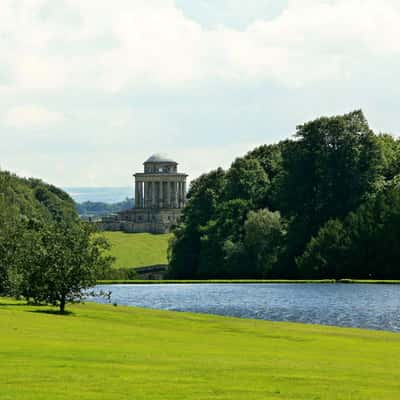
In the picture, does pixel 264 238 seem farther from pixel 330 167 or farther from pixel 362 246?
pixel 362 246

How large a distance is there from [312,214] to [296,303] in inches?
2179

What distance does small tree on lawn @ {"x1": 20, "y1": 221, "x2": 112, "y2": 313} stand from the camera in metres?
56.8

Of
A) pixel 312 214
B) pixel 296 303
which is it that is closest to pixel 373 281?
pixel 312 214

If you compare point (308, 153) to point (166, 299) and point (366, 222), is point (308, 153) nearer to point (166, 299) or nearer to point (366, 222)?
point (366, 222)

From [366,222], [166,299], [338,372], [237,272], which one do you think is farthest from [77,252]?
[237,272]

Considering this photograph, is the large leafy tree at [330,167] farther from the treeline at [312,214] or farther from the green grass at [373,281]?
the green grass at [373,281]

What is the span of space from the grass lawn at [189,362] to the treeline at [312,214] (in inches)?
2655

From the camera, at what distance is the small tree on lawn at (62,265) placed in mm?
56781

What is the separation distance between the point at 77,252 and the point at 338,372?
32444 millimetres

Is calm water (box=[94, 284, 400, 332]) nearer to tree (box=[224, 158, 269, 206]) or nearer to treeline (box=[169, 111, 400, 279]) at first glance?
treeline (box=[169, 111, 400, 279])

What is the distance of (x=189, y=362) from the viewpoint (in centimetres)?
2808

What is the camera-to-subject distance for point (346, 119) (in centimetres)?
12250

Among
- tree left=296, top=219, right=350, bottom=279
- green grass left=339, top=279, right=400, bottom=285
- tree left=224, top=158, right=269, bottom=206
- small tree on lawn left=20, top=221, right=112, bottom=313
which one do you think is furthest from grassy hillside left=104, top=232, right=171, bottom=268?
small tree on lawn left=20, top=221, right=112, bottom=313

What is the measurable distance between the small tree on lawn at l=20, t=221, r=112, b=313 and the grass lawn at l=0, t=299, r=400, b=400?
35.8 feet
